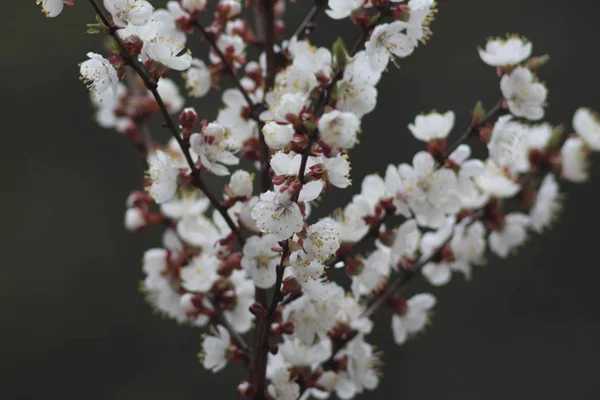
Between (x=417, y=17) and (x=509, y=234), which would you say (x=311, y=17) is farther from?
(x=509, y=234)

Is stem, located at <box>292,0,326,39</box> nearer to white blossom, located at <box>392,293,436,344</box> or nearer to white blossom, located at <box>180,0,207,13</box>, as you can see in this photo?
white blossom, located at <box>180,0,207,13</box>

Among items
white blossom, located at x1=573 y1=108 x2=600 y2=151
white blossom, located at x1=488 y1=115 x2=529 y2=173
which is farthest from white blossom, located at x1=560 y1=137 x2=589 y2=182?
white blossom, located at x1=488 y1=115 x2=529 y2=173

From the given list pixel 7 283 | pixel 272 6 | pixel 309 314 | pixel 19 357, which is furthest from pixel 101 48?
pixel 309 314

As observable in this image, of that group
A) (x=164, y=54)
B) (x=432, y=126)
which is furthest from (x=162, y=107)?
(x=432, y=126)

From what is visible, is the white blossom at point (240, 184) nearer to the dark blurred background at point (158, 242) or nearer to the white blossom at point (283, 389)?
the white blossom at point (283, 389)

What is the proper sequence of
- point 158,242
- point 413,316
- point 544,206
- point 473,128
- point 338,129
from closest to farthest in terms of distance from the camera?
point 338,129
point 473,128
point 413,316
point 544,206
point 158,242
